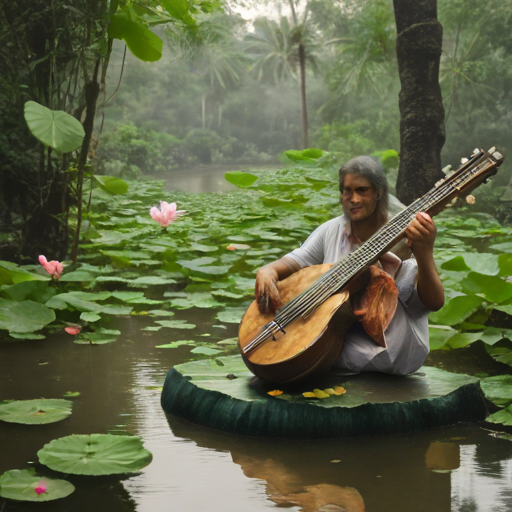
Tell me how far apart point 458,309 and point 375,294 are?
1102 mm

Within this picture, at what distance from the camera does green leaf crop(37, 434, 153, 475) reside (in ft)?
6.28

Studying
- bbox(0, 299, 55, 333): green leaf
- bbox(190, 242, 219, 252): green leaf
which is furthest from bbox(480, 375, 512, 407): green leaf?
bbox(190, 242, 219, 252): green leaf

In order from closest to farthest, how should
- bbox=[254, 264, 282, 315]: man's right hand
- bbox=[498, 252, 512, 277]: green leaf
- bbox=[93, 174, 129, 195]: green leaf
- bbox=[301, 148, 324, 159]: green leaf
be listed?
1. bbox=[254, 264, 282, 315]: man's right hand
2. bbox=[498, 252, 512, 277]: green leaf
3. bbox=[93, 174, 129, 195]: green leaf
4. bbox=[301, 148, 324, 159]: green leaf

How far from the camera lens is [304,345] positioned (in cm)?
225

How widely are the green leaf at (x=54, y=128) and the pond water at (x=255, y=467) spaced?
194cm

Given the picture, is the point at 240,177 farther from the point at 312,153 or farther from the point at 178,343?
the point at 178,343

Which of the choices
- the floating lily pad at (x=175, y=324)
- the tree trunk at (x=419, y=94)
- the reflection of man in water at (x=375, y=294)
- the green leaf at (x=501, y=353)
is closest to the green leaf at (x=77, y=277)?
the floating lily pad at (x=175, y=324)

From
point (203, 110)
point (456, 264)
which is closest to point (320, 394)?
point (456, 264)

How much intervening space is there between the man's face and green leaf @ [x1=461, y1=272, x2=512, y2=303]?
1.01m

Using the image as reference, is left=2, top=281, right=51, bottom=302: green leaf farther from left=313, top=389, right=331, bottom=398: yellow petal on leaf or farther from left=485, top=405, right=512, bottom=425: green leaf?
left=485, top=405, right=512, bottom=425: green leaf

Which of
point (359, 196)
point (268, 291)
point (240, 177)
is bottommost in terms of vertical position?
point (268, 291)

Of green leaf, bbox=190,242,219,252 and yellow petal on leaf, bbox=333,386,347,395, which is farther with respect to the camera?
green leaf, bbox=190,242,219,252

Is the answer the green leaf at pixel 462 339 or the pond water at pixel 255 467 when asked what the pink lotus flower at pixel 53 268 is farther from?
the green leaf at pixel 462 339

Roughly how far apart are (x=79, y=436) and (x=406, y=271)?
1.24 m
